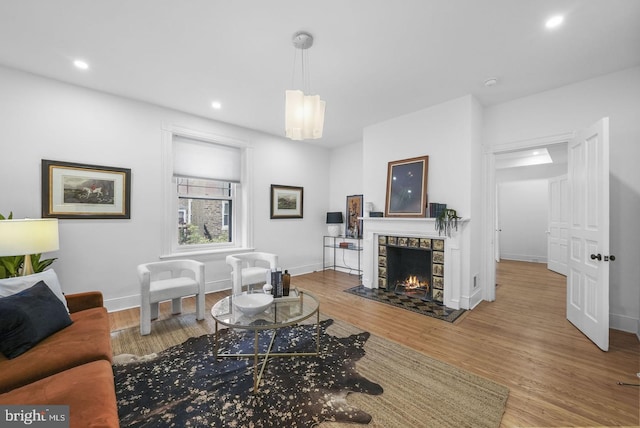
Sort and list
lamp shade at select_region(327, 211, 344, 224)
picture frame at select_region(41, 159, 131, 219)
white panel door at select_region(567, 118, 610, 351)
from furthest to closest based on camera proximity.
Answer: lamp shade at select_region(327, 211, 344, 224) < picture frame at select_region(41, 159, 131, 219) < white panel door at select_region(567, 118, 610, 351)

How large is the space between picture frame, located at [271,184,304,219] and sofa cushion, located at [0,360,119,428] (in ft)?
12.6

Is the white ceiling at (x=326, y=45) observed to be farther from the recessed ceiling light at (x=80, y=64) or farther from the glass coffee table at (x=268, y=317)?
A: the glass coffee table at (x=268, y=317)

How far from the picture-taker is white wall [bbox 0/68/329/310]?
9.49 feet

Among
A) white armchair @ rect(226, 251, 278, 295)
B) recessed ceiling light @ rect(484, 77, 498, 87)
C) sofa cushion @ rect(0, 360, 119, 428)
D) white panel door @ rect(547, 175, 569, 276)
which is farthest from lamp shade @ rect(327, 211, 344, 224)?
white panel door @ rect(547, 175, 569, 276)

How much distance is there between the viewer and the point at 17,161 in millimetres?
2887

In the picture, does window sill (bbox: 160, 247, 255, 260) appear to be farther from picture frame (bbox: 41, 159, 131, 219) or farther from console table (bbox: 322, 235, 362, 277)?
console table (bbox: 322, 235, 362, 277)

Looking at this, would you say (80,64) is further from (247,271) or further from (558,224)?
(558,224)

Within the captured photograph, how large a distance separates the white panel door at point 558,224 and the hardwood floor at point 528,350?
1.75 metres

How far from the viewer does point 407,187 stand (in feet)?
13.5

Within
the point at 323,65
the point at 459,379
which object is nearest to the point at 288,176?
the point at 323,65

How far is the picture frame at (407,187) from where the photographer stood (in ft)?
12.9

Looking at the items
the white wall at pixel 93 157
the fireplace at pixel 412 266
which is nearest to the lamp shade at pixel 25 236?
the white wall at pixel 93 157

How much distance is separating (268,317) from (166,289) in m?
1.51

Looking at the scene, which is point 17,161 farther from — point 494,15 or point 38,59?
point 494,15
